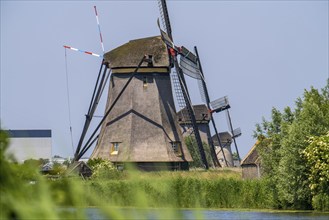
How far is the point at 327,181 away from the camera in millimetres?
32188

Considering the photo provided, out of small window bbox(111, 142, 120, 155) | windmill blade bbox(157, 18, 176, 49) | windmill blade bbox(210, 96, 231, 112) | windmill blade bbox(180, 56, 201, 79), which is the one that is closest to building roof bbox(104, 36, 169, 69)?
windmill blade bbox(157, 18, 176, 49)

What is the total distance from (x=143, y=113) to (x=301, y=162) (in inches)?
825

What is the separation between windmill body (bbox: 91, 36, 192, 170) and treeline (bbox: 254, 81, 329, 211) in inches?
604

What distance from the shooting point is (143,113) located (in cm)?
5347

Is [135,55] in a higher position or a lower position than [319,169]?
higher

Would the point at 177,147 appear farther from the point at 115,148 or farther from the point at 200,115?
the point at 200,115

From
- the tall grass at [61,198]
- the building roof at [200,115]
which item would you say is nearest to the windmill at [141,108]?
the building roof at [200,115]

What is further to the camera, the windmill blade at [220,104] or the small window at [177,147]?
the windmill blade at [220,104]

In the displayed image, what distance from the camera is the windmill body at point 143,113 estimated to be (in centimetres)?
5169

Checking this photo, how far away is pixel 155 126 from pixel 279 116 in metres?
15.4

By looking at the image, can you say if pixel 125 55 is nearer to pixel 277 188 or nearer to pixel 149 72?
pixel 149 72

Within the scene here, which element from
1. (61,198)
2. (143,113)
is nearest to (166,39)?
(143,113)

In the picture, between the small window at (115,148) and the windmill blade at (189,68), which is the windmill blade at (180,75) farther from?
the small window at (115,148)

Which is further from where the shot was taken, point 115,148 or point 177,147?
point 177,147
